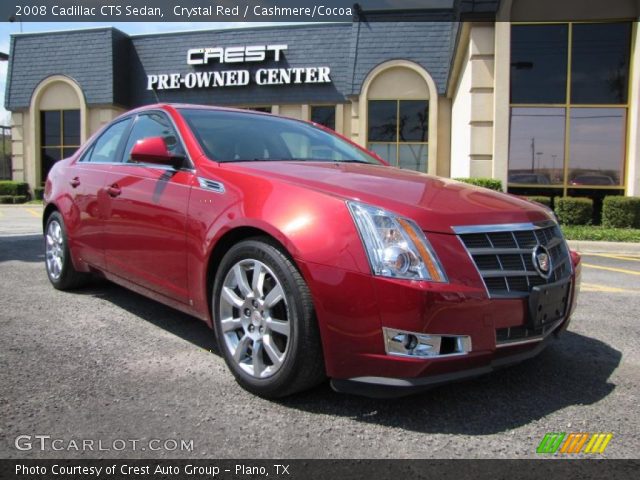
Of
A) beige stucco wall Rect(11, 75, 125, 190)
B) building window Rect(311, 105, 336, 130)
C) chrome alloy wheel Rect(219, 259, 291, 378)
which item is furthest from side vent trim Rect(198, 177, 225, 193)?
beige stucco wall Rect(11, 75, 125, 190)

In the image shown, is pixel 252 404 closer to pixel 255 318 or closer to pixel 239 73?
pixel 255 318

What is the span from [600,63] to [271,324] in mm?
12528

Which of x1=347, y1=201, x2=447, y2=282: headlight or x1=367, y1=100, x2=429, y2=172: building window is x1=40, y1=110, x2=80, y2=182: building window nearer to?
x1=367, y1=100, x2=429, y2=172: building window

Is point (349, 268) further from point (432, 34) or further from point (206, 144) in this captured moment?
point (432, 34)

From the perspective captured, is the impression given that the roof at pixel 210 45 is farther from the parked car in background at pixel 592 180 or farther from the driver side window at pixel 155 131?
the driver side window at pixel 155 131

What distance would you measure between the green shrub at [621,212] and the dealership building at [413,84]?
1101 millimetres

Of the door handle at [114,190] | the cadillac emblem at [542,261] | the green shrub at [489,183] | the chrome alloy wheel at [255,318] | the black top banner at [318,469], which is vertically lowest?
the black top banner at [318,469]

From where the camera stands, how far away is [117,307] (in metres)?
4.51

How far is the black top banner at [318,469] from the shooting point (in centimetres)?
208

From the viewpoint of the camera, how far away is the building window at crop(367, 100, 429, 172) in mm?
19016

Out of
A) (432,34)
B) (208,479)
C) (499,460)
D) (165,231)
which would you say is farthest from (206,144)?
(432,34)

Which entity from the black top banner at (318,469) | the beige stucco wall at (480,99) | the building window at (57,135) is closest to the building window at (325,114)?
the beige stucco wall at (480,99)

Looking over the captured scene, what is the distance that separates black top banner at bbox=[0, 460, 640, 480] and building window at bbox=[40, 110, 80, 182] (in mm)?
23151

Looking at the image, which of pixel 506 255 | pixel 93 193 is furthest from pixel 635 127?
pixel 93 193
